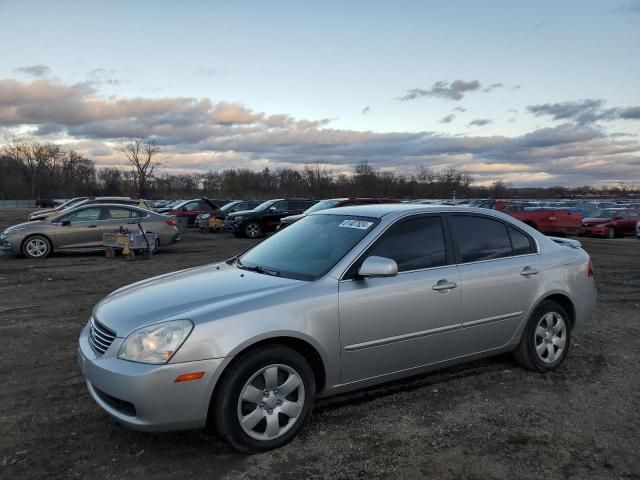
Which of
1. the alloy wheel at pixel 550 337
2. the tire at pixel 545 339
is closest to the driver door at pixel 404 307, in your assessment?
the tire at pixel 545 339

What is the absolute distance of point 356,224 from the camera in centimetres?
432

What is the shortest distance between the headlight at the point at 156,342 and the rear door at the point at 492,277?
2336 mm

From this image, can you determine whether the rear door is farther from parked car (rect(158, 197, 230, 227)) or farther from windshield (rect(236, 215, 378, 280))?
parked car (rect(158, 197, 230, 227))

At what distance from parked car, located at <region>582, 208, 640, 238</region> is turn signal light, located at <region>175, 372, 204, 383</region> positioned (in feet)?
81.2

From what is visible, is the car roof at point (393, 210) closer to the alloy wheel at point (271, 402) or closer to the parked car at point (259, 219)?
the alloy wheel at point (271, 402)

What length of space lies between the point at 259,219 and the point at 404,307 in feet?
57.2

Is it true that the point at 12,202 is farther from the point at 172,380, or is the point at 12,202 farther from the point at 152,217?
the point at 172,380

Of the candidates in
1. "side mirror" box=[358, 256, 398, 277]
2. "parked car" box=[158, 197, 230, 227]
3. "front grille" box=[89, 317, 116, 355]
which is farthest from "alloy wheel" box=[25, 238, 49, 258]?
Answer: "side mirror" box=[358, 256, 398, 277]

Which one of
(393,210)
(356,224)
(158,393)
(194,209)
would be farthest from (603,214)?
(158,393)

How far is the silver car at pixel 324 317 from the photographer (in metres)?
3.19

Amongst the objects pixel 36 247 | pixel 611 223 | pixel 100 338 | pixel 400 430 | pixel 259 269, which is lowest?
pixel 400 430

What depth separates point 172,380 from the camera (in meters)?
3.10

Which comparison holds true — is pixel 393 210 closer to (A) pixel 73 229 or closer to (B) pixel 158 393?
(B) pixel 158 393

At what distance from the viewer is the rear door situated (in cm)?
438
